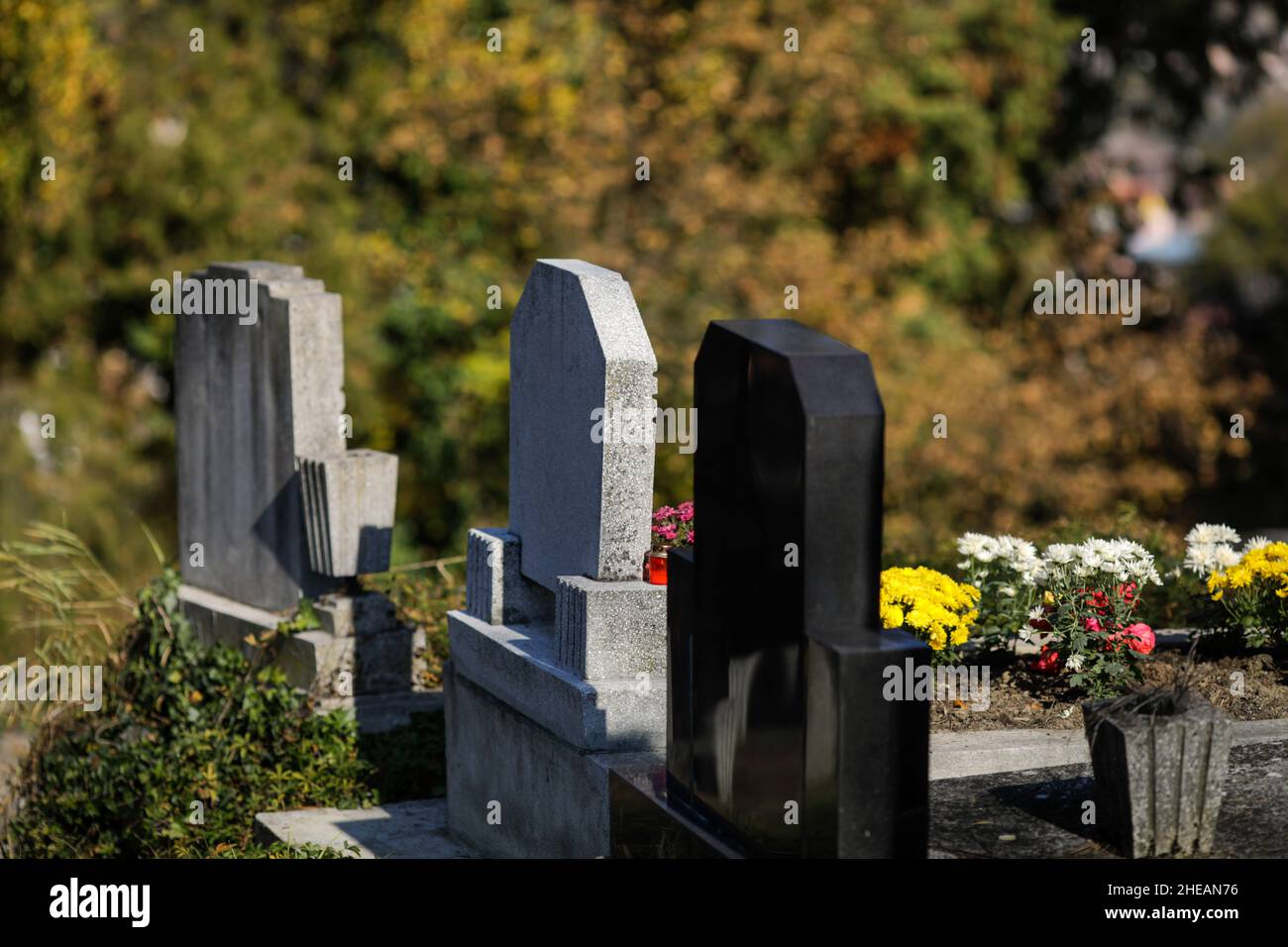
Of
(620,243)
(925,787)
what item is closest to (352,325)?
(620,243)

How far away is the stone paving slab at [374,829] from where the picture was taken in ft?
22.1

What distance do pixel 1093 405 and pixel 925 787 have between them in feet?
39.2

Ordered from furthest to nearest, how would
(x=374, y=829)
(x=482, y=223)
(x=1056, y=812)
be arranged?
(x=482, y=223) < (x=374, y=829) < (x=1056, y=812)

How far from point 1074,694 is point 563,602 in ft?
6.68

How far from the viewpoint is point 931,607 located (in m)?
6.19

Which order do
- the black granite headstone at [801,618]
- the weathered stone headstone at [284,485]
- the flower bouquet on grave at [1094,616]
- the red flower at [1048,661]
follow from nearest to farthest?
the black granite headstone at [801,618]
the flower bouquet on grave at [1094,616]
the red flower at [1048,661]
the weathered stone headstone at [284,485]

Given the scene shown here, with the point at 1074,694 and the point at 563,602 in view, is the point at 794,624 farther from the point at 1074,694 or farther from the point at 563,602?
the point at 1074,694

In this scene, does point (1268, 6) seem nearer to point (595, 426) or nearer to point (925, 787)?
point (595, 426)

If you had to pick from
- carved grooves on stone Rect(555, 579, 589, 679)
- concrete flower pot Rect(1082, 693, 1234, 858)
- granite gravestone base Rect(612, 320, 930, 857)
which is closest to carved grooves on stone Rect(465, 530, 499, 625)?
carved grooves on stone Rect(555, 579, 589, 679)

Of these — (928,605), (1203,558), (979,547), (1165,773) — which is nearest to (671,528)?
(928,605)

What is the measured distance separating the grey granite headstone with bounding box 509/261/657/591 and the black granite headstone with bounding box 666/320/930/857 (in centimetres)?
105

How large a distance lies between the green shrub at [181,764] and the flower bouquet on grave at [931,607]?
102 inches

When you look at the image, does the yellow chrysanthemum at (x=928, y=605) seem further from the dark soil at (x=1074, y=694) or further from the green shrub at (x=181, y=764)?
the green shrub at (x=181, y=764)

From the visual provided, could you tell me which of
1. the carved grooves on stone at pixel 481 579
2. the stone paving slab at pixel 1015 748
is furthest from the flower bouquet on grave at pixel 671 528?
the stone paving slab at pixel 1015 748
